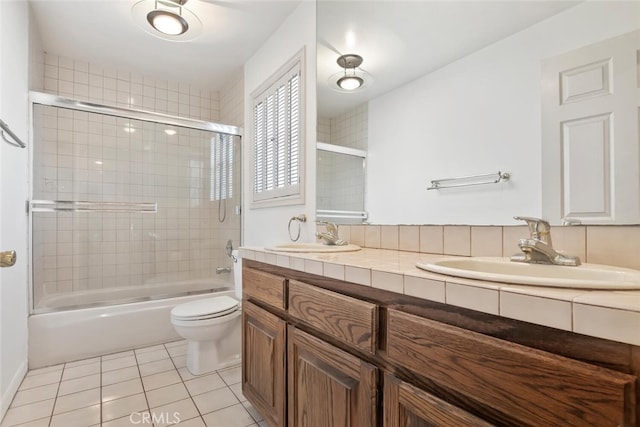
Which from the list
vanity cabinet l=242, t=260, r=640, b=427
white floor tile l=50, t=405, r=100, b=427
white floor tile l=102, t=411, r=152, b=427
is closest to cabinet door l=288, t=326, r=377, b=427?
vanity cabinet l=242, t=260, r=640, b=427

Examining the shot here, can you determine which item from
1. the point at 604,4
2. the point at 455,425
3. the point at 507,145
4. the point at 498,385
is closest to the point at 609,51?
the point at 604,4

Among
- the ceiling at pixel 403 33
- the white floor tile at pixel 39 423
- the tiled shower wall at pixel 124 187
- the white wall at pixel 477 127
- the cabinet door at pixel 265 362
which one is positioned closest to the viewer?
the white wall at pixel 477 127

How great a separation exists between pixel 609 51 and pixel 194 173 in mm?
3007

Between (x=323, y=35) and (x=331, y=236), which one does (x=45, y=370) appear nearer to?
(x=331, y=236)

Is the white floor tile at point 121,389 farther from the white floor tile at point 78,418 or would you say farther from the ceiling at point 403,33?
the ceiling at point 403,33

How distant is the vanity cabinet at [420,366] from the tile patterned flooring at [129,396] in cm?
50

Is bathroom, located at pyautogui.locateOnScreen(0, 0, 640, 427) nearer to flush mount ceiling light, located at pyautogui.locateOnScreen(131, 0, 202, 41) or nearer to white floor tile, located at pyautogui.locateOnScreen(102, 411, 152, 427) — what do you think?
white floor tile, located at pyautogui.locateOnScreen(102, 411, 152, 427)

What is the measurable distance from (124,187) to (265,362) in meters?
2.29

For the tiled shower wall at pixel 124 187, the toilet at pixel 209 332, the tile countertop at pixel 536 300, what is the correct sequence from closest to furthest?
the tile countertop at pixel 536 300, the toilet at pixel 209 332, the tiled shower wall at pixel 124 187

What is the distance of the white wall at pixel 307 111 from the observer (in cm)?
190

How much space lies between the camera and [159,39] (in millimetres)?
2471

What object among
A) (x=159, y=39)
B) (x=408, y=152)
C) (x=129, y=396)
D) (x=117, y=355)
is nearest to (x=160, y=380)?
(x=129, y=396)

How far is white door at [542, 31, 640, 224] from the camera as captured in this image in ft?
2.60

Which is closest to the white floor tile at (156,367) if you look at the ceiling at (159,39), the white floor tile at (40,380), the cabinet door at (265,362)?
the white floor tile at (40,380)
